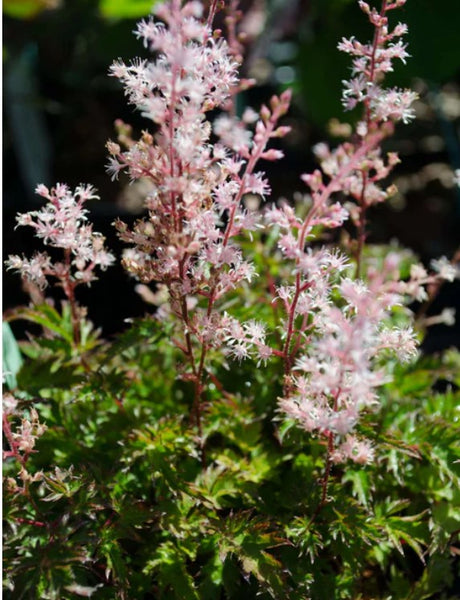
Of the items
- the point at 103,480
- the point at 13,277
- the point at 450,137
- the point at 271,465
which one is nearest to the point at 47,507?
the point at 103,480

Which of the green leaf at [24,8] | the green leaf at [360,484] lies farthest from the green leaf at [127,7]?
the green leaf at [360,484]

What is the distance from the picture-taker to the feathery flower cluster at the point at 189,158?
2.63ft

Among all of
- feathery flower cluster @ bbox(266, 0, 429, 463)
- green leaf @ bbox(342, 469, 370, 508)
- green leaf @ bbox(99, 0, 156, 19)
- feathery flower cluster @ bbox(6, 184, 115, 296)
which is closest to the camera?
feathery flower cluster @ bbox(266, 0, 429, 463)

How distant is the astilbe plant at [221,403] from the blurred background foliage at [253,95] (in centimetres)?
134

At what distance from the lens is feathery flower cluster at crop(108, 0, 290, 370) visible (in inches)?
31.6

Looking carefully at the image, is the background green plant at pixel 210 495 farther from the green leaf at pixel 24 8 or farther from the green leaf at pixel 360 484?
the green leaf at pixel 24 8

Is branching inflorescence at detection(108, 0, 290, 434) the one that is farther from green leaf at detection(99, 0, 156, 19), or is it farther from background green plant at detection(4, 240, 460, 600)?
green leaf at detection(99, 0, 156, 19)

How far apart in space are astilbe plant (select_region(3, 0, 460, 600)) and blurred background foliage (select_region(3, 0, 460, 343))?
134cm

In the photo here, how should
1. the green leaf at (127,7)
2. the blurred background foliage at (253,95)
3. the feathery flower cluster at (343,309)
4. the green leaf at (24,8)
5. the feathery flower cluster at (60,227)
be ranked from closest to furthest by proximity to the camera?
the feathery flower cluster at (343,309) < the feathery flower cluster at (60,227) < the blurred background foliage at (253,95) < the green leaf at (24,8) < the green leaf at (127,7)

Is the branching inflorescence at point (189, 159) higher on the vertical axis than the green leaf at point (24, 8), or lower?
lower

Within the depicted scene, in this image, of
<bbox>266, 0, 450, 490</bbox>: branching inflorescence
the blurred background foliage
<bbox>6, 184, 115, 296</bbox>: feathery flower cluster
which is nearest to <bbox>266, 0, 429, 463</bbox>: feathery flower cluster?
<bbox>266, 0, 450, 490</bbox>: branching inflorescence

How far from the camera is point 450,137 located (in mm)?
2795

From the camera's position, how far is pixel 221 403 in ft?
4.13

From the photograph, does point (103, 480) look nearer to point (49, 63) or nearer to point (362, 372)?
point (362, 372)
